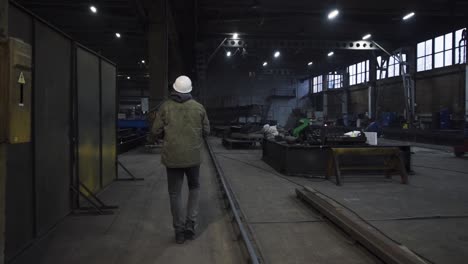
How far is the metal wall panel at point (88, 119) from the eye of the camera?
5457 millimetres

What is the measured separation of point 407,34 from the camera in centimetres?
2284

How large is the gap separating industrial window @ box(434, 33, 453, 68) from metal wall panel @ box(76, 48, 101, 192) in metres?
21.8

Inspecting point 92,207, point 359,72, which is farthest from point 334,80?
point 92,207

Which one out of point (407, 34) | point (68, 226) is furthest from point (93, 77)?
point (407, 34)

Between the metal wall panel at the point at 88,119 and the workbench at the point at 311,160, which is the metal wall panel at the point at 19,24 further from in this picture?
the workbench at the point at 311,160

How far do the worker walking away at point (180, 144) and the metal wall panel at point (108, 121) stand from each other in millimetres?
3161

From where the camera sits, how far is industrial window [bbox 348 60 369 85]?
3070cm

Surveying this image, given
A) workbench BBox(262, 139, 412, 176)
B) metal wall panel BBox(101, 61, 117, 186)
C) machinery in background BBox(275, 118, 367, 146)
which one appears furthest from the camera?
machinery in background BBox(275, 118, 367, 146)

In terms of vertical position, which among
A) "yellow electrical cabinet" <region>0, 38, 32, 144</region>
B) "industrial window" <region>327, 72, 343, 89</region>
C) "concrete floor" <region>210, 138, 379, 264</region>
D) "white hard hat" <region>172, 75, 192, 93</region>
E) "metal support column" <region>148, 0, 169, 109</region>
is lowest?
"concrete floor" <region>210, 138, 379, 264</region>

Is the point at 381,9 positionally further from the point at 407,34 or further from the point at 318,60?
the point at 318,60

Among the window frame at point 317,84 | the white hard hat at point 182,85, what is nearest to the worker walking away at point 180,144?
the white hard hat at point 182,85

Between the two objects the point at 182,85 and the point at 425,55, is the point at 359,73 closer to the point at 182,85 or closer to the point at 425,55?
the point at 425,55

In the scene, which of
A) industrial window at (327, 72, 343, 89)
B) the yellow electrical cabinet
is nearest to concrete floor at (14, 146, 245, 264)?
the yellow electrical cabinet

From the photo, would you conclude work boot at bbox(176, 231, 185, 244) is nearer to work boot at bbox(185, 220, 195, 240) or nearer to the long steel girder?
work boot at bbox(185, 220, 195, 240)
